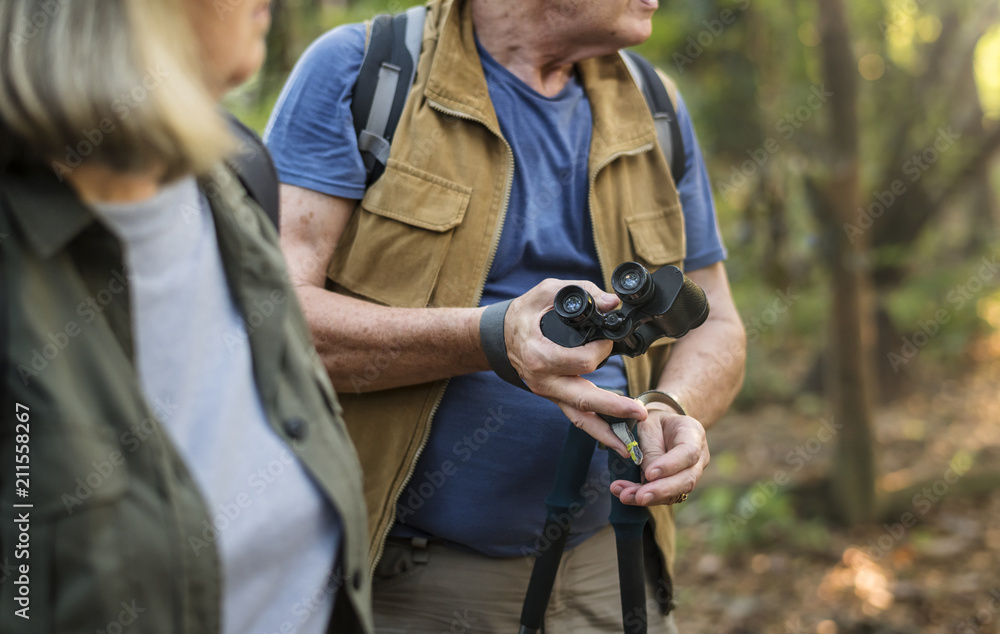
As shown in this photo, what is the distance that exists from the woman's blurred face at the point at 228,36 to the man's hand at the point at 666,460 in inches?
48.3

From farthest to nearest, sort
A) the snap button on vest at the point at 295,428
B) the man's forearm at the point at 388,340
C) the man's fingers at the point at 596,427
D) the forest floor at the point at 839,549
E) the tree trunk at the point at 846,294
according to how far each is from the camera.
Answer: the tree trunk at the point at 846,294, the forest floor at the point at 839,549, the man's forearm at the point at 388,340, the man's fingers at the point at 596,427, the snap button on vest at the point at 295,428

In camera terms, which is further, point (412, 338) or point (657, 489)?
point (412, 338)

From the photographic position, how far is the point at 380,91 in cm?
227

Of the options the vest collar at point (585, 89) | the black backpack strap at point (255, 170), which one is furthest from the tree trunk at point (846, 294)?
the black backpack strap at point (255, 170)

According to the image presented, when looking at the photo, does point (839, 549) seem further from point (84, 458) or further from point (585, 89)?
point (84, 458)

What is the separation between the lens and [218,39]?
4.37 feet

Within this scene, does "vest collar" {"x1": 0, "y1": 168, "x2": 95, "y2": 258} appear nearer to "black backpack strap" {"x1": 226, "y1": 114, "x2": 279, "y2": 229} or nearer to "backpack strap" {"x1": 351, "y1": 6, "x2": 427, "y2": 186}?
"black backpack strap" {"x1": 226, "y1": 114, "x2": 279, "y2": 229}

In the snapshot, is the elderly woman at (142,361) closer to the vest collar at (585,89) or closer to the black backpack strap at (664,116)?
the vest collar at (585,89)

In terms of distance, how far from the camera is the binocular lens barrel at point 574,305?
1.85 m

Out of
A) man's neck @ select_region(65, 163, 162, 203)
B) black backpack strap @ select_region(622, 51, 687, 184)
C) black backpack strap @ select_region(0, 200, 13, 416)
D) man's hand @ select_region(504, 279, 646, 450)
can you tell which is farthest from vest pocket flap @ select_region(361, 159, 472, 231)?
black backpack strap @ select_region(0, 200, 13, 416)

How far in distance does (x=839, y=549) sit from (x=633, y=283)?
15.9 ft

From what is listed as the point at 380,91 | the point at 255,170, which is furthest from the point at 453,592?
the point at 380,91

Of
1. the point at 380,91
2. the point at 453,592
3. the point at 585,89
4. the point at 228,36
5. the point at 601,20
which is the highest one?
the point at 228,36

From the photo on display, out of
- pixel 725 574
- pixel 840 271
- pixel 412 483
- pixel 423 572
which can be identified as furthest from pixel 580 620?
pixel 840 271
